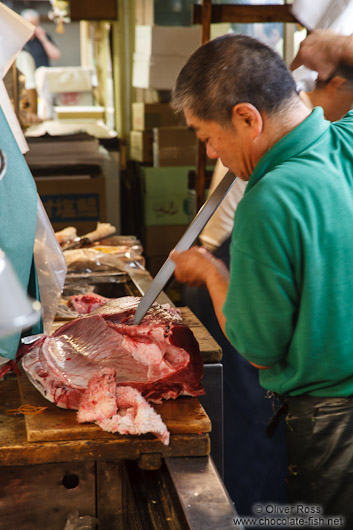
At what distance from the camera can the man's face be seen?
1.67 meters

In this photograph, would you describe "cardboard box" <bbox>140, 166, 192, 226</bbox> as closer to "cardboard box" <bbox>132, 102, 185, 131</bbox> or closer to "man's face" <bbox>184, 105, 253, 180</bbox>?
"cardboard box" <bbox>132, 102, 185, 131</bbox>

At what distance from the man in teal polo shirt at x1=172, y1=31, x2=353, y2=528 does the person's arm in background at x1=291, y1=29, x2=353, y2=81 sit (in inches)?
33.1

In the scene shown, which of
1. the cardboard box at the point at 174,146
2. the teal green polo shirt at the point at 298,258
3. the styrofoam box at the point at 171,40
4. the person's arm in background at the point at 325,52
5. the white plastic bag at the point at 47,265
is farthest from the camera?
the cardboard box at the point at 174,146

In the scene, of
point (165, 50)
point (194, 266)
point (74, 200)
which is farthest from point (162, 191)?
point (194, 266)

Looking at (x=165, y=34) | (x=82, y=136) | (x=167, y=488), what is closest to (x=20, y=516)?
(x=167, y=488)

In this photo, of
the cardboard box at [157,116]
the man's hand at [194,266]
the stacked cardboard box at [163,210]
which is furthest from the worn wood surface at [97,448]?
the cardboard box at [157,116]

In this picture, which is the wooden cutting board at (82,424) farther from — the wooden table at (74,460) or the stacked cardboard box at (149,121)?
the stacked cardboard box at (149,121)

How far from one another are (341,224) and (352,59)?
120cm

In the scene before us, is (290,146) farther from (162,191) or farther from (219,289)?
(162,191)

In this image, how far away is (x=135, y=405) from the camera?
1854mm

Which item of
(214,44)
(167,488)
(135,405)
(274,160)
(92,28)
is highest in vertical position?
(214,44)

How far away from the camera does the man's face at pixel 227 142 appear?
1.67 meters

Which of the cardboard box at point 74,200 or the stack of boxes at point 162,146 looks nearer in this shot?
the cardboard box at point 74,200

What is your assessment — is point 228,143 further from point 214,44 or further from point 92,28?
point 92,28
